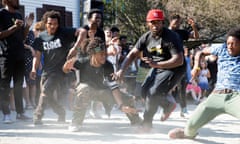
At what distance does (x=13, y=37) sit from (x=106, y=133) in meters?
2.35

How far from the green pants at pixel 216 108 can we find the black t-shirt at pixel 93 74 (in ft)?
5.45

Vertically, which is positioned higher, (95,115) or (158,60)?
(158,60)

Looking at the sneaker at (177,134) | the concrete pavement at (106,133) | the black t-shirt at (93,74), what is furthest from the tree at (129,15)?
the sneaker at (177,134)

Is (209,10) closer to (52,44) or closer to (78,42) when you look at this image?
(78,42)

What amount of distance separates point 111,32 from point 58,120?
361 centimetres

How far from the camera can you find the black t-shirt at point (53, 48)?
6.76 m

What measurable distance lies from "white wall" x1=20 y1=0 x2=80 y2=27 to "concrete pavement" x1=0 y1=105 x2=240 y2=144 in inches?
334

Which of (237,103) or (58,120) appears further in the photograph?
(58,120)

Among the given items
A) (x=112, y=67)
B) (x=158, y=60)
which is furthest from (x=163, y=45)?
(x=112, y=67)

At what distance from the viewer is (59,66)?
682 cm

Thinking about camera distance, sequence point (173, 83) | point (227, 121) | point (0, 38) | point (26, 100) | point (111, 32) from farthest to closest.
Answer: point (111, 32), point (26, 100), point (227, 121), point (0, 38), point (173, 83)

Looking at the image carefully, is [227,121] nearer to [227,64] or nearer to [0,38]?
[227,64]

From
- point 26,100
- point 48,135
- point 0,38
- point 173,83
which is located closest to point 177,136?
point 173,83

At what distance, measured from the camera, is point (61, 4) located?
1672 centimetres
